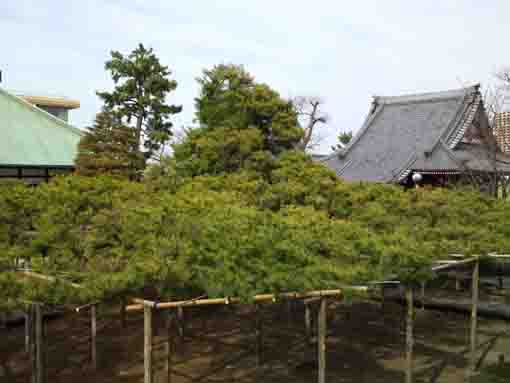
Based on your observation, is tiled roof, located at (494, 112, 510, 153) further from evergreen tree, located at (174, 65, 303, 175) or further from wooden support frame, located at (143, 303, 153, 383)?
wooden support frame, located at (143, 303, 153, 383)

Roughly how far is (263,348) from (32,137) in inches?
496

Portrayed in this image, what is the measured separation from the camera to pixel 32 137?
20.0 m

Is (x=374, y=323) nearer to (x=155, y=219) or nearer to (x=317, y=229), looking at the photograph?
(x=317, y=229)

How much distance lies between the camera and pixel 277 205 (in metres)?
13.7

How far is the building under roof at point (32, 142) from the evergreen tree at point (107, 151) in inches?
44.3

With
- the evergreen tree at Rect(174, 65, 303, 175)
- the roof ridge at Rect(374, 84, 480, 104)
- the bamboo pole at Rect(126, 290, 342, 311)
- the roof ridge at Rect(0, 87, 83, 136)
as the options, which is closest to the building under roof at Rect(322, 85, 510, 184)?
the roof ridge at Rect(374, 84, 480, 104)

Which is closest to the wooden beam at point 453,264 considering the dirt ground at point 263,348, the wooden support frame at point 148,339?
the dirt ground at point 263,348

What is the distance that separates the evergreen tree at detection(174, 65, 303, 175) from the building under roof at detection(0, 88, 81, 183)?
5.39 meters

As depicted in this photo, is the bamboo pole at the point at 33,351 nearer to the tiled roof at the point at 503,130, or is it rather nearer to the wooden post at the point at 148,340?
the wooden post at the point at 148,340

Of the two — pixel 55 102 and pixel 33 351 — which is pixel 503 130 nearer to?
pixel 33 351

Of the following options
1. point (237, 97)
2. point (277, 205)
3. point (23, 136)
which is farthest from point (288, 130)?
point (23, 136)

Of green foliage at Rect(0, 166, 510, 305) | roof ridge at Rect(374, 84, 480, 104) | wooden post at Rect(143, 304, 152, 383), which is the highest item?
roof ridge at Rect(374, 84, 480, 104)

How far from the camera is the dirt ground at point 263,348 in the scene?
35.5ft

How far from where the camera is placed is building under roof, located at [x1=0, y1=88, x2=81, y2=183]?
61.1 ft
